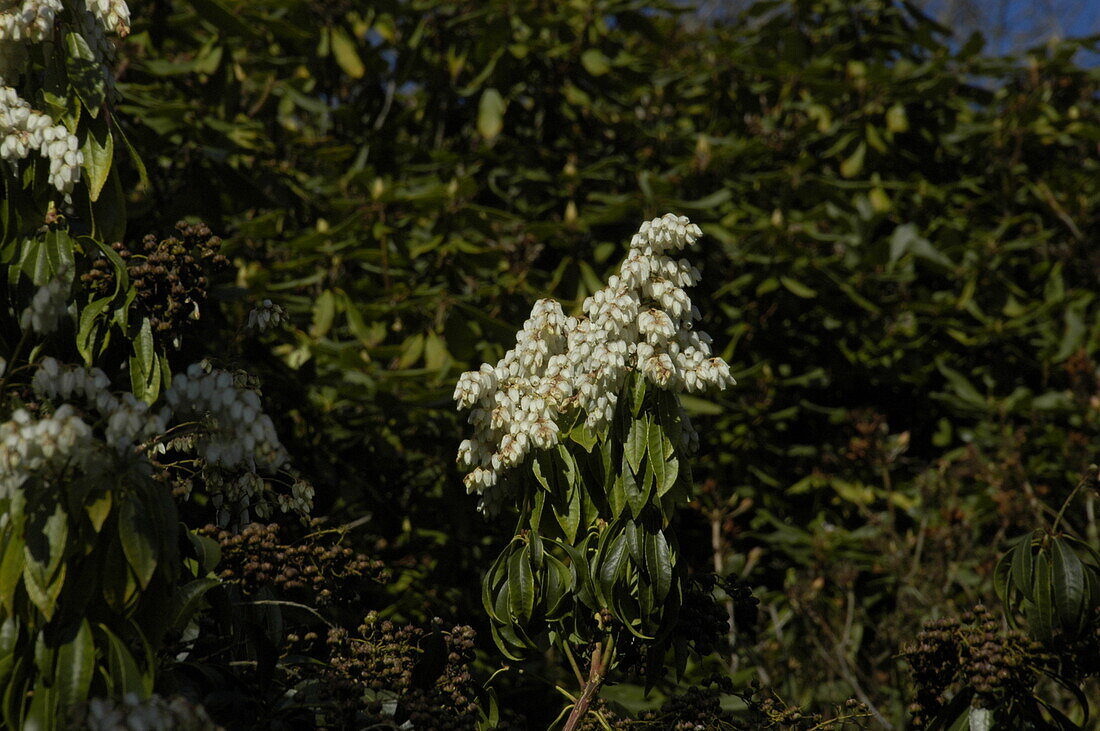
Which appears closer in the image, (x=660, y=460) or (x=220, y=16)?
(x=660, y=460)

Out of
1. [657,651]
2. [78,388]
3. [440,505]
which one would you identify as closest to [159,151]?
[440,505]

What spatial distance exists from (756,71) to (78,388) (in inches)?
160

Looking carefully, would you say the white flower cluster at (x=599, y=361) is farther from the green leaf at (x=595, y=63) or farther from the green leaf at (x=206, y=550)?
the green leaf at (x=595, y=63)

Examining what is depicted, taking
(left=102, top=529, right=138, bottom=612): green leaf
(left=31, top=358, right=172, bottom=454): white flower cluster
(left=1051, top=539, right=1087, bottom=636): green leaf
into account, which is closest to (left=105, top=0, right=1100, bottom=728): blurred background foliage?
(left=1051, top=539, right=1087, bottom=636): green leaf

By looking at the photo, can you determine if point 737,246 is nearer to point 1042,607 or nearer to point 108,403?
point 1042,607

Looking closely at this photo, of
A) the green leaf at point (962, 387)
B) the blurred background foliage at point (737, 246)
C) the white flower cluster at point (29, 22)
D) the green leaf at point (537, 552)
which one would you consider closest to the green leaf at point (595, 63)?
the blurred background foliage at point (737, 246)

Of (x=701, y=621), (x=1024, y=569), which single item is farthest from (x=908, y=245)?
(x=701, y=621)

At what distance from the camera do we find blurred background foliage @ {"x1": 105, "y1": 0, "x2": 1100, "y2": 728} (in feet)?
13.8

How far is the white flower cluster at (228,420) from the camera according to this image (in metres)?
1.95

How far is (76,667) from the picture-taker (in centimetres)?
163

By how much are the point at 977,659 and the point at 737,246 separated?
9.29ft

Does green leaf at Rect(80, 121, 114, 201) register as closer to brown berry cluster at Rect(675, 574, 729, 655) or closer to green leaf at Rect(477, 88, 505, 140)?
brown berry cluster at Rect(675, 574, 729, 655)

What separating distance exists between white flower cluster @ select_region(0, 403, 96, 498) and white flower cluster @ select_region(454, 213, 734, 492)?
0.84m

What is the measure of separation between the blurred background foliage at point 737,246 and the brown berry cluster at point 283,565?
1590mm
